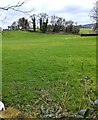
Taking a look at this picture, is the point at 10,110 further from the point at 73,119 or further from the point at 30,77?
the point at 30,77

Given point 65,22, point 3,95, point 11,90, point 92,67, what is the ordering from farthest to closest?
point 65,22 < point 92,67 < point 11,90 < point 3,95

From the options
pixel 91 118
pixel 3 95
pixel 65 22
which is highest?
pixel 65 22

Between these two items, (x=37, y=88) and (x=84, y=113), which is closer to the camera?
(x=84, y=113)

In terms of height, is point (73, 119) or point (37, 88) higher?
point (73, 119)

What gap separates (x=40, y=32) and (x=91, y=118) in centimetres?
6738

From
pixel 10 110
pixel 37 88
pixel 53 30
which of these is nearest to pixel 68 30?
pixel 53 30

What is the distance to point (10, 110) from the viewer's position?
10.7 feet

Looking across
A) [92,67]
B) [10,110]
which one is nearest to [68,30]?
[92,67]

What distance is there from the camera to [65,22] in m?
64.9

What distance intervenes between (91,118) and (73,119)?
24 cm

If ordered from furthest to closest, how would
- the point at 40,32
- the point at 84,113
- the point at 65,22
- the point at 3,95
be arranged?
the point at 40,32 < the point at 65,22 < the point at 3,95 < the point at 84,113

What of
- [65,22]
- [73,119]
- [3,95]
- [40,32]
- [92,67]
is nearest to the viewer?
[73,119]

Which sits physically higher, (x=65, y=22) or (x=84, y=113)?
(x=65, y=22)

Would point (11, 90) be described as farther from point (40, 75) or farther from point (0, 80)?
point (40, 75)
